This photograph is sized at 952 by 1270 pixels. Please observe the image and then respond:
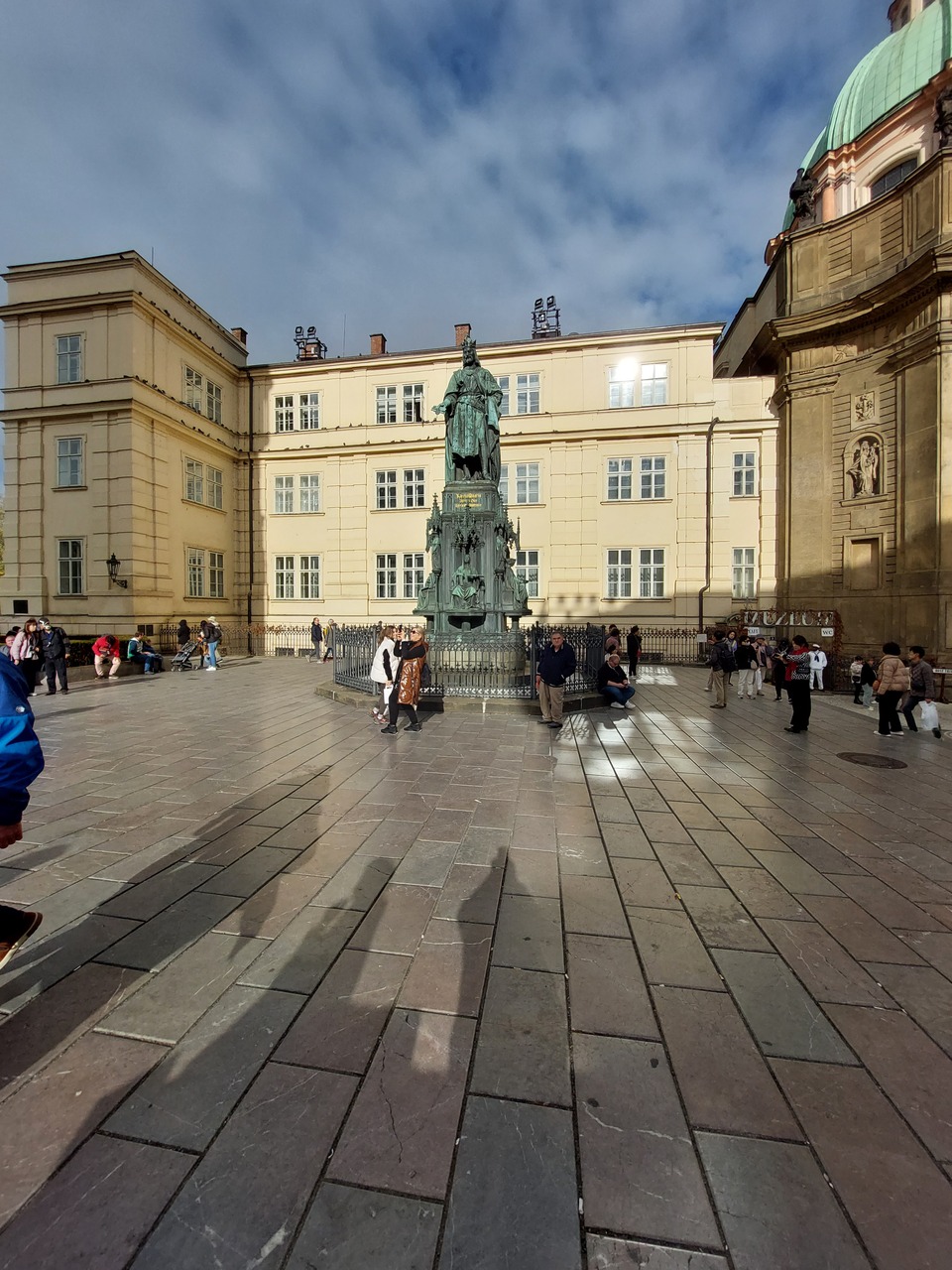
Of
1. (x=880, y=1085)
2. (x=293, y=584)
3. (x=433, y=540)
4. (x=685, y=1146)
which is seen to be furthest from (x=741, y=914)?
(x=293, y=584)

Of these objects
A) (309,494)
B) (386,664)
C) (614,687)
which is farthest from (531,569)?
(386,664)

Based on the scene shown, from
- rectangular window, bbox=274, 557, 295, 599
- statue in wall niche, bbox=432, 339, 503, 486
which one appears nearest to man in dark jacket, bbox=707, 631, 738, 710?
statue in wall niche, bbox=432, 339, 503, 486

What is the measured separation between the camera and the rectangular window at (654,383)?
84.4 ft

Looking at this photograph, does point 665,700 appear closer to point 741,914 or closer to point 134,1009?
point 741,914

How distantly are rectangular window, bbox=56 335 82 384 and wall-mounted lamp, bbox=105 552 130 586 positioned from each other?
7.63 m

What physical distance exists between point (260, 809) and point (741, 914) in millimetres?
4365

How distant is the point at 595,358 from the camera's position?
26000 mm

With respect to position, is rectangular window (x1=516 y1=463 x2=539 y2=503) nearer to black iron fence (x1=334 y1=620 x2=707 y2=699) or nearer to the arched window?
black iron fence (x1=334 y1=620 x2=707 y2=699)

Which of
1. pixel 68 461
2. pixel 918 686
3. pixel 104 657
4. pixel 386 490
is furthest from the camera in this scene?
pixel 386 490

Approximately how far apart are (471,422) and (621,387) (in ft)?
48.0

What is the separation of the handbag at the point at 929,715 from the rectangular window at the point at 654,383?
64.1ft

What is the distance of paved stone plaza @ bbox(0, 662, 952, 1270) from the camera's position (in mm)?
1809

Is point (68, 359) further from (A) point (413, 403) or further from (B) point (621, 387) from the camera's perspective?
(B) point (621, 387)

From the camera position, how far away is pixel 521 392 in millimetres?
27016
